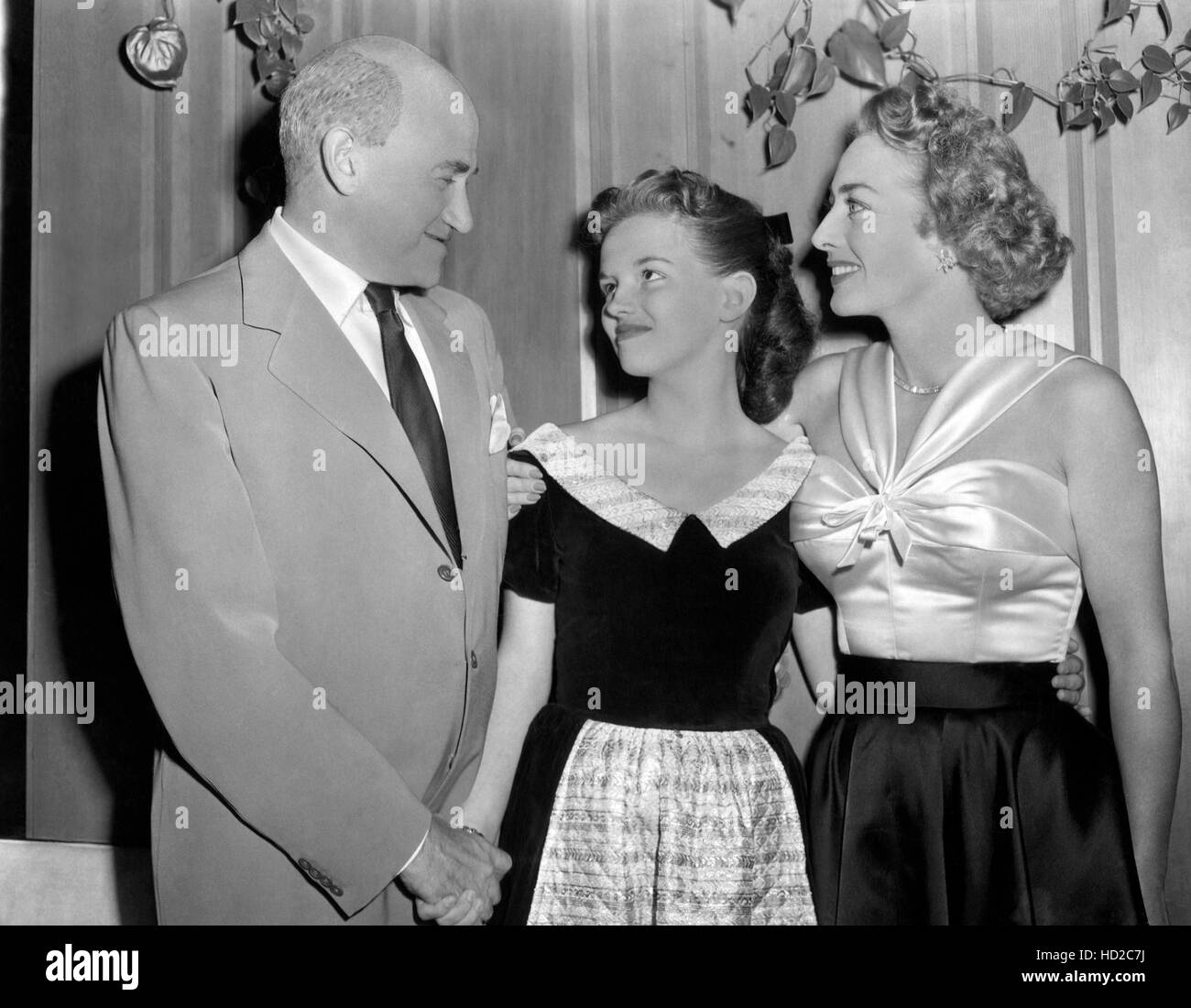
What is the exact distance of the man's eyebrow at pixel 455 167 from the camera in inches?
64.4

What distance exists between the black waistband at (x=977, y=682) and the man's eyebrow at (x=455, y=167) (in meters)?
0.96

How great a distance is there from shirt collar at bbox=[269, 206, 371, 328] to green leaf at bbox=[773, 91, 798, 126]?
33.3 inches

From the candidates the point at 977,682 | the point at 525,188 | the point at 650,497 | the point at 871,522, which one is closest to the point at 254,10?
the point at 525,188

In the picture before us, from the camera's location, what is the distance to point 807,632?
1.93 metres

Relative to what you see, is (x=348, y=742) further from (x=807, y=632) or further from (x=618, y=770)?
(x=807, y=632)

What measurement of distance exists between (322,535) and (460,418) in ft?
0.93

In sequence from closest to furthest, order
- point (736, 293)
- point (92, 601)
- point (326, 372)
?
point (326, 372) < point (736, 293) < point (92, 601)

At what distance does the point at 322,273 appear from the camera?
1.62 metres

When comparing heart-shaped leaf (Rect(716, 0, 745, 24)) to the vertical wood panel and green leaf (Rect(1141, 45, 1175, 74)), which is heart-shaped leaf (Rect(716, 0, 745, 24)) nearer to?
the vertical wood panel

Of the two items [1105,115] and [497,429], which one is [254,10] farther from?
[1105,115]

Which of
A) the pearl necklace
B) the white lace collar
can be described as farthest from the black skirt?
the pearl necklace

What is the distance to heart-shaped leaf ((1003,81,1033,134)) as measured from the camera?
1.94 m

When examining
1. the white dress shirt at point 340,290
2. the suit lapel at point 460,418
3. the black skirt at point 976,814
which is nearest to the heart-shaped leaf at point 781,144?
the suit lapel at point 460,418

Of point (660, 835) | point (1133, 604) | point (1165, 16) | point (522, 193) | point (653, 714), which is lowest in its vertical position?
point (660, 835)
